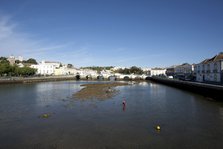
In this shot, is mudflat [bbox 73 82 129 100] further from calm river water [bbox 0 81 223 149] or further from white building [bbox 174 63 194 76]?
white building [bbox 174 63 194 76]

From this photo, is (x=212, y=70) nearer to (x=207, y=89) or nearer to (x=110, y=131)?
(x=207, y=89)

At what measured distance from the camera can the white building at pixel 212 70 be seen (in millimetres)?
44375

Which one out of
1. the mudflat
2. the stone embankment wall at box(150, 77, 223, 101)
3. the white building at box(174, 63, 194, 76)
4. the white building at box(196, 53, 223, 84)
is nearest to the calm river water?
the stone embankment wall at box(150, 77, 223, 101)

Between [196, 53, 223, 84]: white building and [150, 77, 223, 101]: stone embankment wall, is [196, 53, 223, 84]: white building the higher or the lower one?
the higher one

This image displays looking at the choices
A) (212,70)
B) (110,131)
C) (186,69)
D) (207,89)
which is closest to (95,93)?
(207,89)

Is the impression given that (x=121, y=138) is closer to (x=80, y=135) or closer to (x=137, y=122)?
(x=80, y=135)

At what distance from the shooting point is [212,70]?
49.1 metres

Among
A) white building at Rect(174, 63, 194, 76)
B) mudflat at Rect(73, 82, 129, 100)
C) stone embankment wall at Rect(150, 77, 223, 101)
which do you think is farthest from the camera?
white building at Rect(174, 63, 194, 76)

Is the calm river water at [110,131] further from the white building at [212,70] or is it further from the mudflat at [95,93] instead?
the white building at [212,70]

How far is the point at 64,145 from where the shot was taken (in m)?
11.4

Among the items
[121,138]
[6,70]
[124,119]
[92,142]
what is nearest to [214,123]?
[124,119]

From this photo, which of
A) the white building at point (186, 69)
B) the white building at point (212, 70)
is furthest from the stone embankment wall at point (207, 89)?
the white building at point (186, 69)

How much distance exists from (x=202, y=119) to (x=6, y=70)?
82662 mm

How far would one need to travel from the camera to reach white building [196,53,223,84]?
4438 cm
